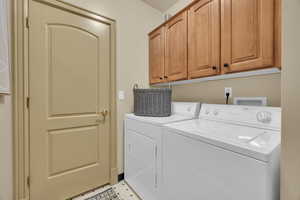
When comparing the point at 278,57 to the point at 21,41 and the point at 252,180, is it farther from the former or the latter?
the point at 21,41

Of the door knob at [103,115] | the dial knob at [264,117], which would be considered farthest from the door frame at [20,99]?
the dial knob at [264,117]

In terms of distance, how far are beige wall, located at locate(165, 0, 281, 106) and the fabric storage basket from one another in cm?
42

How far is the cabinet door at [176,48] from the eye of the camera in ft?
5.10

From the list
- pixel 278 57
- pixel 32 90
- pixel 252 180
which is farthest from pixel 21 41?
pixel 278 57

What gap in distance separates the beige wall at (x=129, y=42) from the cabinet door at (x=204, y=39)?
2.69 ft

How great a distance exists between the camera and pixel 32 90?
1335 mm

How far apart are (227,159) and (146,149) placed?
0.81 m

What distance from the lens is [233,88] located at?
56.9 inches

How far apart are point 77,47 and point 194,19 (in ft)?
4.43

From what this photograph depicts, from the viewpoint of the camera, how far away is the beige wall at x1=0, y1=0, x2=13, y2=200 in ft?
3.74

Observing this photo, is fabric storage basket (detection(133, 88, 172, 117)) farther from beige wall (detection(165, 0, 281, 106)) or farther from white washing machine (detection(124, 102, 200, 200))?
beige wall (detection(165, 0, 281, 106))

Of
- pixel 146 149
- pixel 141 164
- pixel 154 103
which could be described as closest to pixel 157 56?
pixel 154 103

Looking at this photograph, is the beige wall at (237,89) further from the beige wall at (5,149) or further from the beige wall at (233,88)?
the beige wall at (5,149)

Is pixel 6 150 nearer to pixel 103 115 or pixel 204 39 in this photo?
pixel 103 115
